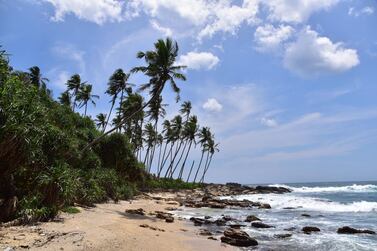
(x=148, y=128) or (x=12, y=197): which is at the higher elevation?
(x=148, y=128)

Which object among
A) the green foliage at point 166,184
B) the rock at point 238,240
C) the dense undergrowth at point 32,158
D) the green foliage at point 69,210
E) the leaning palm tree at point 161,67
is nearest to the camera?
the dense undergrowth at point 32,158

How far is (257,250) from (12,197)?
26.2ft

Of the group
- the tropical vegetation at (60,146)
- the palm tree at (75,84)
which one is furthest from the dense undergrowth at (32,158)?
the palm tree at (75,84)

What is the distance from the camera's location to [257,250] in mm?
12930

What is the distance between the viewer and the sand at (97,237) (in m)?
9.71

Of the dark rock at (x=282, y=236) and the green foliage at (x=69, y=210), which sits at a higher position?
the green foliage at (x=69, y=210)

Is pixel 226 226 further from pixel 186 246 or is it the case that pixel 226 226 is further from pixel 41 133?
pixel 41 133

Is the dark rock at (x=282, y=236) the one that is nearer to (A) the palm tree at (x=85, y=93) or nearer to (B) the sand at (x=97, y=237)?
(B) the sand at (x=97, y=237)

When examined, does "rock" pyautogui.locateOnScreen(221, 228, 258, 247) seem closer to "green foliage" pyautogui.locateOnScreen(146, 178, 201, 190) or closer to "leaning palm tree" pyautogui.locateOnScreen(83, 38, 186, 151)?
"leaning palm tree" pyautogui.locateOnScreen(83, 38, 186, 151)

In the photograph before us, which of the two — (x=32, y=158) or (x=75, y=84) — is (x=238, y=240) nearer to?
(x=32, y=158)

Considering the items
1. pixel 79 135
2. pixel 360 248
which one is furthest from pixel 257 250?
Result: pixel 79 135

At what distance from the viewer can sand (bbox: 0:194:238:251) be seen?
9.71m

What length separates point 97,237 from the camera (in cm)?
1136

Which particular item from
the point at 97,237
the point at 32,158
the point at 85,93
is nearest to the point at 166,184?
the point at 85,93
